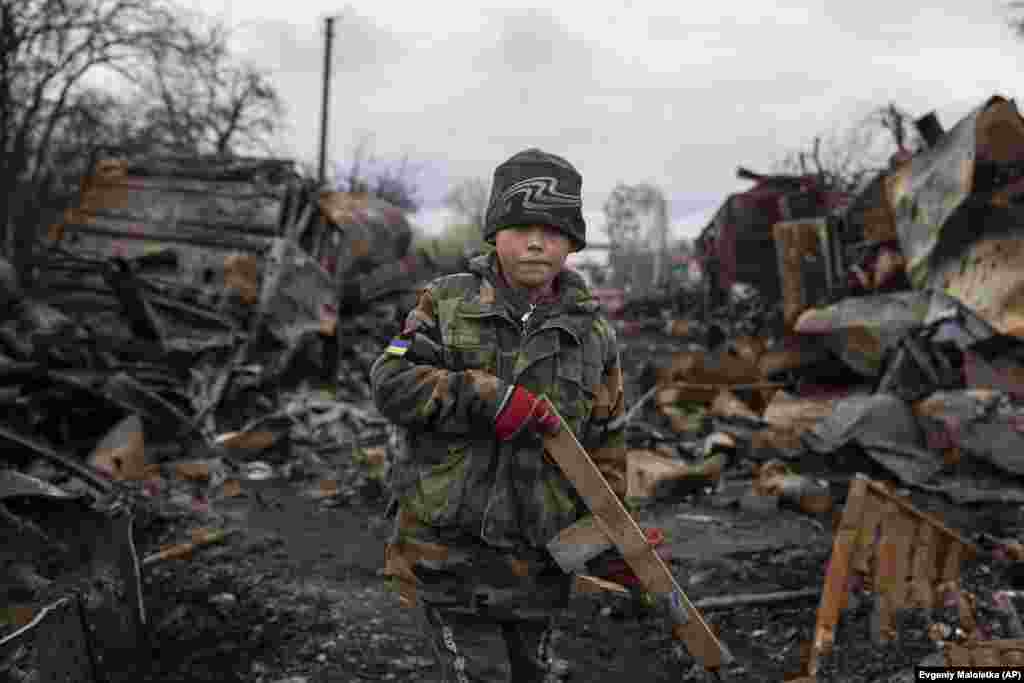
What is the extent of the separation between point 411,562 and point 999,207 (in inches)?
216

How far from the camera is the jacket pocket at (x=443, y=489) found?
168 cm

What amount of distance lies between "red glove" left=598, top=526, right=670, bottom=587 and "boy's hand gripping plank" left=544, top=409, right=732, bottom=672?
39 mm

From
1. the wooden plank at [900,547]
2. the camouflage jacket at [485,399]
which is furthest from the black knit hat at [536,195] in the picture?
the wooden plank at [900,547]

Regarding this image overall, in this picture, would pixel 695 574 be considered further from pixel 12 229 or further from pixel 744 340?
pixel 12 229

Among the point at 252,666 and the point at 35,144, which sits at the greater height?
the point at 35,144

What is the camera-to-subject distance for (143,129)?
659 inches

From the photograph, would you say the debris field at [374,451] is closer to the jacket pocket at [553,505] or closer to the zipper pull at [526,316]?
the jacket pocket at [553,505]

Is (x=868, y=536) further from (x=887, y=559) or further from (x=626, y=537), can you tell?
(x=626, y=537)

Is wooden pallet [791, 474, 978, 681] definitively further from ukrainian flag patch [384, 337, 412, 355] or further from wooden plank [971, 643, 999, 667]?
ukrainian flag patch [384, 337, 412, 355]

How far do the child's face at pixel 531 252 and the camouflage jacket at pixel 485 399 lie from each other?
0.06 metres

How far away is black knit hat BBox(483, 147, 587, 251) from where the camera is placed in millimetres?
1739

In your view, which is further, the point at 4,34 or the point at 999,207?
the point at 4,34

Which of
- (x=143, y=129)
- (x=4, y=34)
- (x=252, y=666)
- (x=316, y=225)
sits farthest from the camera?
(x=143, y=129)

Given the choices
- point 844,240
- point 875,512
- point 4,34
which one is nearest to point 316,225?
point 4,34
